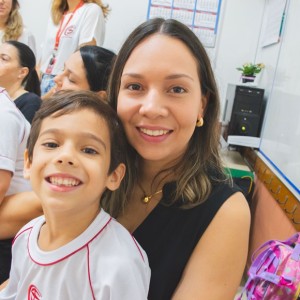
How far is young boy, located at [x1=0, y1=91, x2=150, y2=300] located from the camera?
0.80m

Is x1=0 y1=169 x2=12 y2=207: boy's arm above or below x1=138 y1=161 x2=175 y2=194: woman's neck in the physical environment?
below

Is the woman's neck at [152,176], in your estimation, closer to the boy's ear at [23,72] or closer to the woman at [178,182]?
the woman at [178,182]

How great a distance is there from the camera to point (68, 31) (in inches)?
102

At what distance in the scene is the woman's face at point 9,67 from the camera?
2.00 metres

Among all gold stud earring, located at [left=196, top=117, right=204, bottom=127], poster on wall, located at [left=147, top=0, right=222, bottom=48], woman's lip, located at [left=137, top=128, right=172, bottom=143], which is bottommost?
woman's lip, located at [left=137, top=128, right=172, bottom=143]

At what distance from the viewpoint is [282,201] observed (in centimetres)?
200

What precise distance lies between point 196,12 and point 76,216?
11.0 feet

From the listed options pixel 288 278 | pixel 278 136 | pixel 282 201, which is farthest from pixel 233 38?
pixel 288 278

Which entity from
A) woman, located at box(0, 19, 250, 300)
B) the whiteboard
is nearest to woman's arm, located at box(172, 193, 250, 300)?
woman, located at box(0, 19, 250, 300)

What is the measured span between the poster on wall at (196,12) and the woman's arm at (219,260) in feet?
10.0

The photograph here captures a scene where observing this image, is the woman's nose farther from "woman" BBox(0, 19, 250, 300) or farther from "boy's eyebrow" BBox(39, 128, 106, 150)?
"boy's eyebrow" BBox(39, 128, 106, 150)

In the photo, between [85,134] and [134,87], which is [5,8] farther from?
[85,134]

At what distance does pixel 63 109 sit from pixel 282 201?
60.6 inches

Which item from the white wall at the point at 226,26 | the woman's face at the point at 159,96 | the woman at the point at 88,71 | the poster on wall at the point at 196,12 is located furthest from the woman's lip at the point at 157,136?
the poster on wall at the point at 196,12
